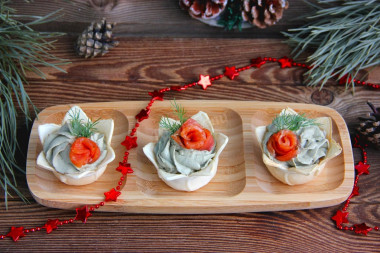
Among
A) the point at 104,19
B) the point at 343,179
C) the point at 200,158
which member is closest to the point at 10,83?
the point at 104,19

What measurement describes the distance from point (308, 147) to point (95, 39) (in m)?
1.01

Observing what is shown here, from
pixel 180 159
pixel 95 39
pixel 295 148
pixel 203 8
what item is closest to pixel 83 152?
pixel 180 159

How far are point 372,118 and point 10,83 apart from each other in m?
1.44

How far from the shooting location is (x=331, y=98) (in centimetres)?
192

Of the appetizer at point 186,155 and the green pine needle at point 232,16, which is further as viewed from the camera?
the green pine needle at point 232,16

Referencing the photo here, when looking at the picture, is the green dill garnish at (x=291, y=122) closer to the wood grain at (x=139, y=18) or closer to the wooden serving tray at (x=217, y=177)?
the wooden serving tray at (x=217, y=177)

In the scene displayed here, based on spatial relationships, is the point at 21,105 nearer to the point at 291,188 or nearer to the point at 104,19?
the point at 104,19

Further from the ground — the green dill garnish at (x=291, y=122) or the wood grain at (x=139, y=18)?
the wood grain at (x=139, y=18)

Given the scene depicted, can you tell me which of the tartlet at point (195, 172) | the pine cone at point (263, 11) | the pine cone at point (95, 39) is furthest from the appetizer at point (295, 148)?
the pine cone at point (95, 39)

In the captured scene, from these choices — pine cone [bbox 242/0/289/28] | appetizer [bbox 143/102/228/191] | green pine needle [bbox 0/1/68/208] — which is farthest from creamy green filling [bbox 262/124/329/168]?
green pine needle [bbox 0/1/68/208]

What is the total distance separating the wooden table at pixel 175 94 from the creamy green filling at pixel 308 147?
0.70 feet

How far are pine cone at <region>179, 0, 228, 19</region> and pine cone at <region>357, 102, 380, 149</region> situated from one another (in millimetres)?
755

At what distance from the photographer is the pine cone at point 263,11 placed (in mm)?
1944

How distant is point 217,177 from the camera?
1690 mm
